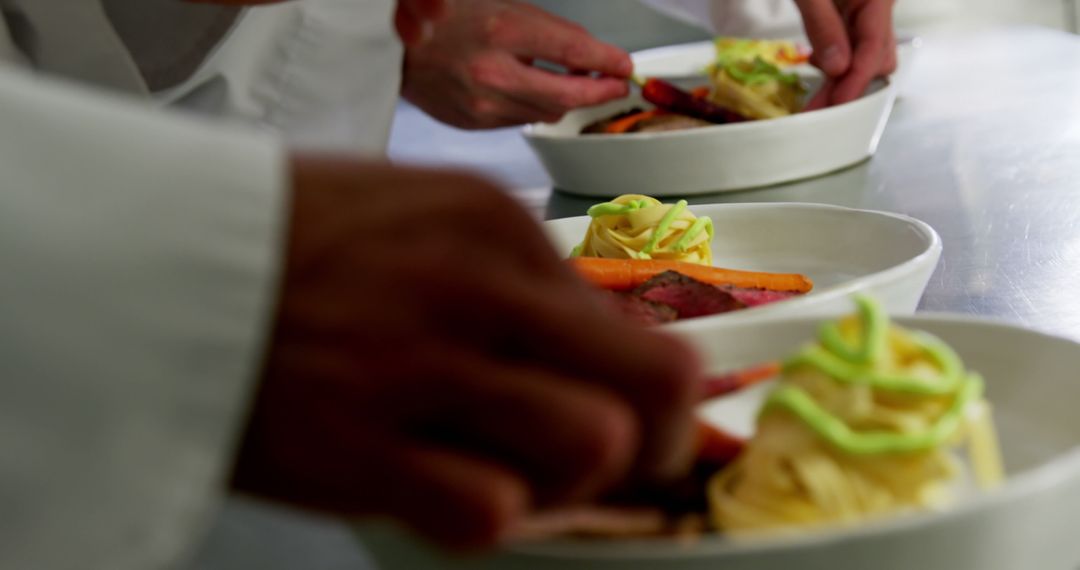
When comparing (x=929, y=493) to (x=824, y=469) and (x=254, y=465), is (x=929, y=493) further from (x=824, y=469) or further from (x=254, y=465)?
(x=254, y=465)

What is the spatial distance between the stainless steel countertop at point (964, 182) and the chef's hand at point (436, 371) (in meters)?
0.36

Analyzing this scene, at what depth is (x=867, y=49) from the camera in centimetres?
195

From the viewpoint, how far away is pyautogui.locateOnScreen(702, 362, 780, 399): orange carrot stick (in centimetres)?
76

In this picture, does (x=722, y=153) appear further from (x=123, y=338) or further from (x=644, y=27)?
(x=644, y=27)

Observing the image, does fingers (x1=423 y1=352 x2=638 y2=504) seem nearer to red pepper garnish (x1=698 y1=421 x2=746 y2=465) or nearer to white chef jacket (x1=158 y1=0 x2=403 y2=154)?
red pepper garnish (x1=698 y1=421 x2=746 y2=465)

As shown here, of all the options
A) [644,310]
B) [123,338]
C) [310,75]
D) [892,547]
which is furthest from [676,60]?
[123,338]

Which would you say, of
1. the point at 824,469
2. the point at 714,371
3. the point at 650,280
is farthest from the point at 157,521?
the point at 650,280

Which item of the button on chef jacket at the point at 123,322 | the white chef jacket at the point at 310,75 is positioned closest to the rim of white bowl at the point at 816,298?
the button on chef jacket at the point at 123,322

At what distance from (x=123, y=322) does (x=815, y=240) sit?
0.95 m

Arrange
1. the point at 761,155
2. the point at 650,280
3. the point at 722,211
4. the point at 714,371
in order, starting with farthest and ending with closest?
the point at 761,155 → the point at 722,211 → the point at 650,280 → the point at 714,371

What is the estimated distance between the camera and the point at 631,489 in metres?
0.57

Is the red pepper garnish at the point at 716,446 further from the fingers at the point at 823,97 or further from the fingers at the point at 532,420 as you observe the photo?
the fingers at the point at 823,97

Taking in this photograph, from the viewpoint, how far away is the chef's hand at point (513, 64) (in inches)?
74.7

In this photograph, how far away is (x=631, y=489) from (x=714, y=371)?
0.30 meters
